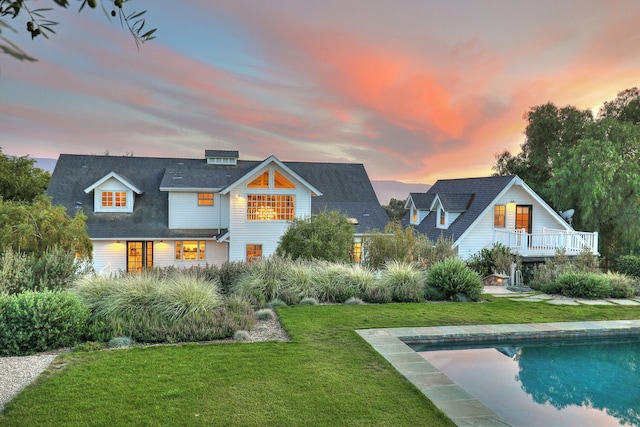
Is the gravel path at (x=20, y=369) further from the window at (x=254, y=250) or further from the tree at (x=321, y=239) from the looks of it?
the window at (x=254, y=250)

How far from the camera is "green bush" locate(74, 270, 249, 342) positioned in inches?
290

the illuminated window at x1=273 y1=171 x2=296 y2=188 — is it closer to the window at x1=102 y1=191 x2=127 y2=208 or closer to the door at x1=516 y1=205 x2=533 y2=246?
the window at x1=102 y1=191 x2=127 y2=208

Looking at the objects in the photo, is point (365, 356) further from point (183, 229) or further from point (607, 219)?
point (607, 219)

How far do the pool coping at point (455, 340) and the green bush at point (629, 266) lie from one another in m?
8.03

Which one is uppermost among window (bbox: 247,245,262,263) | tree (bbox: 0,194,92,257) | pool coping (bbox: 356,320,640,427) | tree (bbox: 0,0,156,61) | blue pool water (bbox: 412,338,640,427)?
tree (bbox: 0,0,156,61)

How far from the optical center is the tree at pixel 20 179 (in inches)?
877

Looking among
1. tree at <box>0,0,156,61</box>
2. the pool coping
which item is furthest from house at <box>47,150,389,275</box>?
tree at <box>0,0,156,61</box>

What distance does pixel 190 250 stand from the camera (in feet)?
66.8

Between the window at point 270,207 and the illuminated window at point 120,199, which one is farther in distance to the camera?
the illuminated window at point 120,199

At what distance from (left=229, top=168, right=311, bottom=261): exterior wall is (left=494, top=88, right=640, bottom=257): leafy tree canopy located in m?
14.9

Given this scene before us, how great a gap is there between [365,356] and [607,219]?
23366 millimetres

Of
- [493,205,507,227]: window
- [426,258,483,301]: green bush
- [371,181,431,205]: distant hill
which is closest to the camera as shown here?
[426,258,483,301]: green bush

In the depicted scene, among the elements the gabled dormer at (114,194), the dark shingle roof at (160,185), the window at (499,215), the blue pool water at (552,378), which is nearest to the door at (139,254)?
the dark shingle roof at (160,185)

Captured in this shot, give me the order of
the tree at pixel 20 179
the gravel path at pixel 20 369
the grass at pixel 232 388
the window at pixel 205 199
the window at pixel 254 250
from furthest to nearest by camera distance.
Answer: the tree at pixel 20 179 → the window at pixel 205 199 → the window at pixel 254 250 → the gravel path at pixel 20 369 → the grass at pixel 232 388
